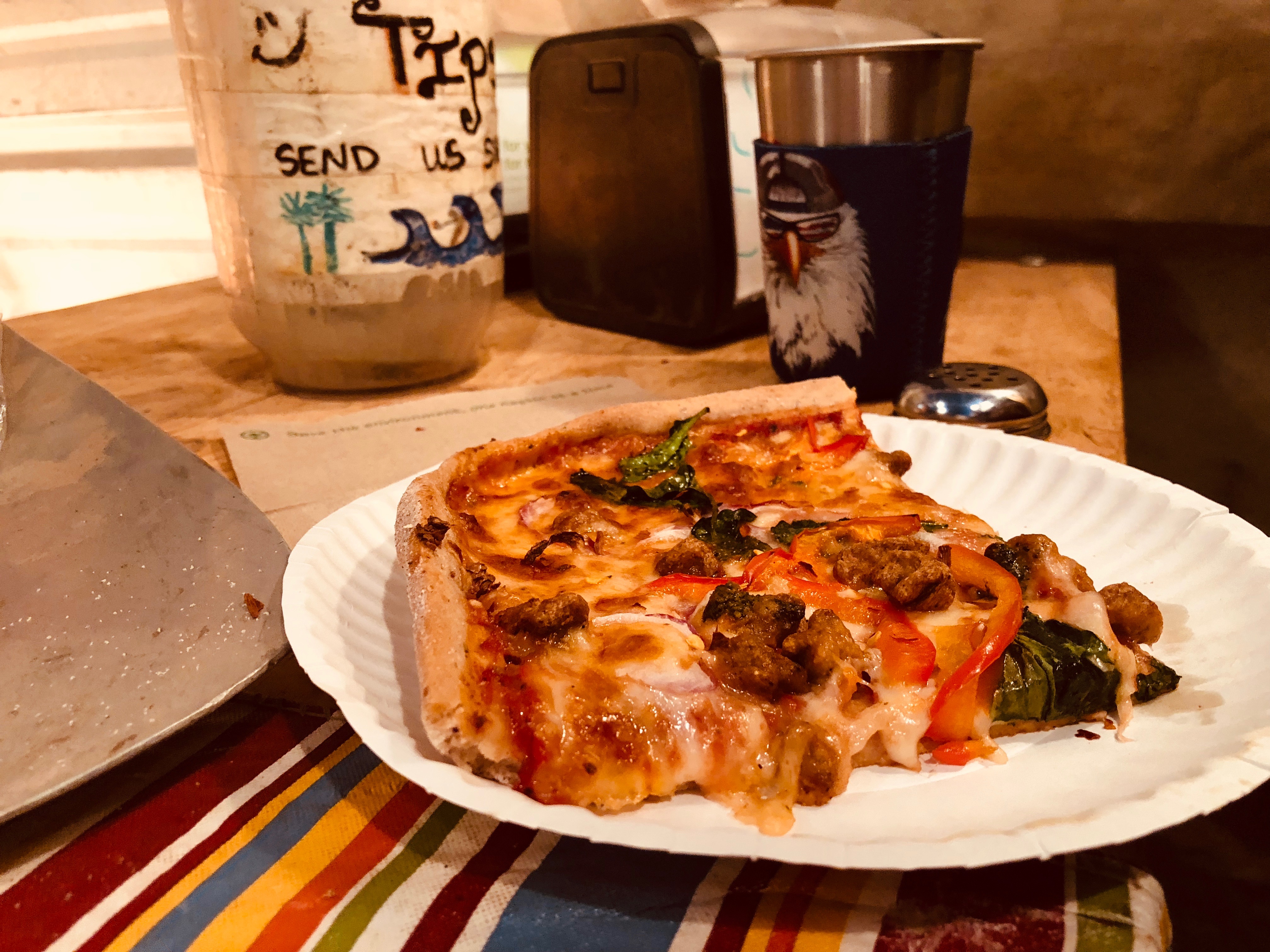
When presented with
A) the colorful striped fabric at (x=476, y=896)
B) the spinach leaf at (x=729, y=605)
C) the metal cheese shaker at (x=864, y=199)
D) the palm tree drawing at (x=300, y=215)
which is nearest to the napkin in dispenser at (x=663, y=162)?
the metal cheese shaker at (x=864, y=199)

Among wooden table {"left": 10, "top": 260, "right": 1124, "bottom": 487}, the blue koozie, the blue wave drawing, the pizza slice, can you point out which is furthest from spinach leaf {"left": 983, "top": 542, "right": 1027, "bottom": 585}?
the blue wave drawing

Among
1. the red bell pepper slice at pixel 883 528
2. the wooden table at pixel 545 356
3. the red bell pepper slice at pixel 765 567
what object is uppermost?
the red bell pepper slice at pixel 765 567

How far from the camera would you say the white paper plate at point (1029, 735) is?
1.97ft

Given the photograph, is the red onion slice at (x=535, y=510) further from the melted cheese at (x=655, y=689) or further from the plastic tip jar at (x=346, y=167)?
the plastic tip jar at (x=346, y=167)

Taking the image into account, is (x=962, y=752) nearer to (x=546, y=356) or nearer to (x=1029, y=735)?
(x=1029, y=735)

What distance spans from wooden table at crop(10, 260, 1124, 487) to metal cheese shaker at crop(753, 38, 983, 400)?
0.48 feet

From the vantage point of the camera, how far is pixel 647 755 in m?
0.73

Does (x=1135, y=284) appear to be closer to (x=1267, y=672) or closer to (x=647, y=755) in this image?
(x=1267, y=672)

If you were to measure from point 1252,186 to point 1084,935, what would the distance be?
9.89 ft

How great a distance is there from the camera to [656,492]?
1.22 metres

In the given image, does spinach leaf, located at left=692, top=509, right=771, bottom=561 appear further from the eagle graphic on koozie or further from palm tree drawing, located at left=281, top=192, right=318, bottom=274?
palm tree drawing, located at left=281, top=192, right=318, bottom=274

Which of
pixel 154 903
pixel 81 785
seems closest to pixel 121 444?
pixel 81 785

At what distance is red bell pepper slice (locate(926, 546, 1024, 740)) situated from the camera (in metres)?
0.79

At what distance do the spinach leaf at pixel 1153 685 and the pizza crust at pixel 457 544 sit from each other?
551 mm
